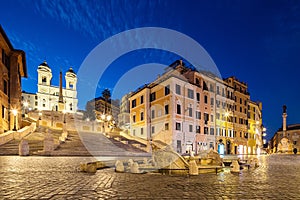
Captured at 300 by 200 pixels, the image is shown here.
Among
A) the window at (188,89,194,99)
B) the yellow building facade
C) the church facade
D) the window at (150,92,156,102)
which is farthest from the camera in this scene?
the church facade

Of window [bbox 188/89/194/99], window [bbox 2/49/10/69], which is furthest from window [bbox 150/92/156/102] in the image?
window [bbox 2/49/10/69]

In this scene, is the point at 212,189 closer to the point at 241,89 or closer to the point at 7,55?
the point at 7,55

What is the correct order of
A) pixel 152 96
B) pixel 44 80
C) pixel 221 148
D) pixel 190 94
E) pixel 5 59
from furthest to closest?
pixel 44 80, pixel 221 148, pixel 152 96, pixel 190 94, pixel 5 59

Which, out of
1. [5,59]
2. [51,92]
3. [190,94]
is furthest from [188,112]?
[51,92]

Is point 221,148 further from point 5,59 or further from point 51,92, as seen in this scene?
point 51,92

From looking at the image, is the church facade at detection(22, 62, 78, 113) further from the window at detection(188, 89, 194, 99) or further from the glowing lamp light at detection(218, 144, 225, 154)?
the glowing lamp light at detection(218, 144, 225, 154)

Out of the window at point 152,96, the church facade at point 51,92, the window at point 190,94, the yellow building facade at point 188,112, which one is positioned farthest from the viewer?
the church facade at point 51,92

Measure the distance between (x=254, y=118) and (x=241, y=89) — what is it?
433 inches

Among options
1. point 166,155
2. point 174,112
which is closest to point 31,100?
point 174,112

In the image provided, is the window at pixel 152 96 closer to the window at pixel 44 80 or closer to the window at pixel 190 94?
the window at pixel 190 94

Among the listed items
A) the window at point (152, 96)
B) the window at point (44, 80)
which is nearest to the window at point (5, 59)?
the window at point (152, 96)

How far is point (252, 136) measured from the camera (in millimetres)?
56594

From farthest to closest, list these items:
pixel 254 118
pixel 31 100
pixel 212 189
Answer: pixel 31 100 < pixel 254 118 < pixel 212 189

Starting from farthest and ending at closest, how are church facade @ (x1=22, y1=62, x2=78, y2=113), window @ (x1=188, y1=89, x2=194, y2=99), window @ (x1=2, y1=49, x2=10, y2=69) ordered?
church facade @ (x1=22, y1=62, x2=78, y2=113) → window @ (x1=188, y1=89, x2=194, y2=99) → window @ (x1=2, y1=49, x2=10, y2=69)
